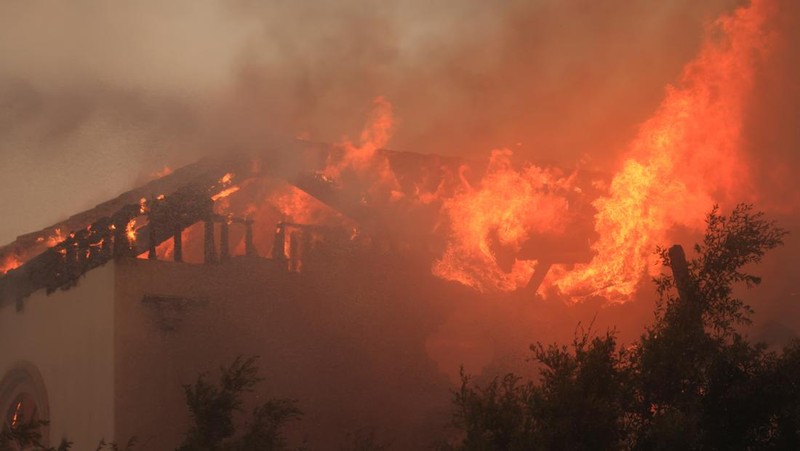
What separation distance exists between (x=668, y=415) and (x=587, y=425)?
3.32 ft

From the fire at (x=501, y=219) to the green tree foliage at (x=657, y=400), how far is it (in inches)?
459

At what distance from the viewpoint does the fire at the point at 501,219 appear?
81.7ft

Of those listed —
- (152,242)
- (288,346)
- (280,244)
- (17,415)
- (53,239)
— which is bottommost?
(17,415)

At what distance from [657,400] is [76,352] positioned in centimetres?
1193

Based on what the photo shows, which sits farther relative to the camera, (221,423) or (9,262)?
(9,262)

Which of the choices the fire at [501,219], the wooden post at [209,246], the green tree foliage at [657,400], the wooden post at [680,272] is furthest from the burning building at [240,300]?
the wooden post at [680,272]

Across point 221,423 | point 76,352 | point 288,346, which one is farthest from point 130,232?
point 221,423

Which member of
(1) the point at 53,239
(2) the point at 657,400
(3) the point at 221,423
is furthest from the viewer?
(1) the point at 53,239

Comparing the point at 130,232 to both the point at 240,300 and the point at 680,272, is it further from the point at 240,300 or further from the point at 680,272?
the point at 680,272

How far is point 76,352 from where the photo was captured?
61.3ft

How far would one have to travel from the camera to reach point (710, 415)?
12.4 meters

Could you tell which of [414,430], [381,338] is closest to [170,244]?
[381,338]

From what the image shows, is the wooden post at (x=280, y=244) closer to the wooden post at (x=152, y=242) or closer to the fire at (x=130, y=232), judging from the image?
the wooden post at (x=152, y=242)

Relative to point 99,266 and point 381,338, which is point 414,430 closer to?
point 381,338
